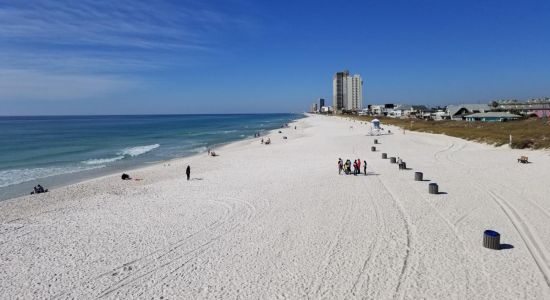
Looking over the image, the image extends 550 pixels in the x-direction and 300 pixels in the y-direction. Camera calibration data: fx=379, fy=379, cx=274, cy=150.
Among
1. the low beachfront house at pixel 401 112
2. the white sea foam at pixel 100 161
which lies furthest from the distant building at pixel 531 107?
the white sea foam at pixel 100 161

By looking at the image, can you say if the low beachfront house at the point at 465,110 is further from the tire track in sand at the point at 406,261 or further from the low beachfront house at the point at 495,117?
the tire track in sand at the point at 406,261

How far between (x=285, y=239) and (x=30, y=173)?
26273 mm

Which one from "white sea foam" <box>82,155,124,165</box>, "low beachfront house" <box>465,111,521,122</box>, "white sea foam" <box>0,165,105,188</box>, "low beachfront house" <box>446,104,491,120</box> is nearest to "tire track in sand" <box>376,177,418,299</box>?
"white sea foam" <box>0,165,105,188</box>

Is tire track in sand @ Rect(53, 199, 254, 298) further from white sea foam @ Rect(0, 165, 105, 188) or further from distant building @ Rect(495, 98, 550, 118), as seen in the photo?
distant building @ Rect(495, 98, 550, 118)

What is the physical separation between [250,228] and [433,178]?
506 inches

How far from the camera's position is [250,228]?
1395 centimetres

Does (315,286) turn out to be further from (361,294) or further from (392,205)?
(392,205)

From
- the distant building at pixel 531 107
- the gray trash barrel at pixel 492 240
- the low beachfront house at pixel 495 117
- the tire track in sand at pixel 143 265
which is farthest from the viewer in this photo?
the distant building at pixel 531 107

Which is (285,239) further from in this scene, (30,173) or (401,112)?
(401,112)

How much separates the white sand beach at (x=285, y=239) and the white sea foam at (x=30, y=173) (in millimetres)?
7235

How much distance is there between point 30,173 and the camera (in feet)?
98.6

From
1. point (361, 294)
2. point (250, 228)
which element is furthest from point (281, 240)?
point (361, 294)

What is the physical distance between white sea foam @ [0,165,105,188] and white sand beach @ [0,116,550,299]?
7.24 meters

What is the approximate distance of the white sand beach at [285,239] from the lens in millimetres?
9609
